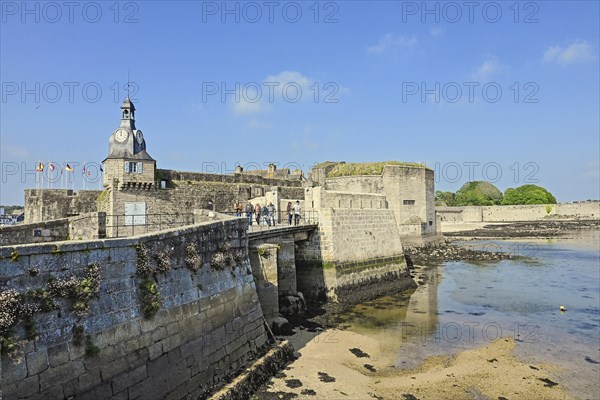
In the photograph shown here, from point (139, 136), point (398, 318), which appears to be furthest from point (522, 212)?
point (139, 136)

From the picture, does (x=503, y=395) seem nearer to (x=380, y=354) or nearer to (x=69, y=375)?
(x=380, y=354)

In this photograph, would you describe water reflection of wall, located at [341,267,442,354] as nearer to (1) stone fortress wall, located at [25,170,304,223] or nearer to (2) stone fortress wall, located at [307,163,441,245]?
(1) stone fortress wall, located at [25,170,304,223]

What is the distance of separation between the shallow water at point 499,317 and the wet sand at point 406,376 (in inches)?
19.7

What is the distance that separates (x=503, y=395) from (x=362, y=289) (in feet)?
33.1

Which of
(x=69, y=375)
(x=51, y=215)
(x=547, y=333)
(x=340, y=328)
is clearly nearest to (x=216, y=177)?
(x=51, y=215)

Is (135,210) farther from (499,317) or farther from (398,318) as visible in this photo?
(499,317)

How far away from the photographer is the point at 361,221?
72.3 feet

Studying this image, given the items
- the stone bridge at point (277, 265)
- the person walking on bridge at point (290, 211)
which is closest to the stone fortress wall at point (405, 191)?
the person walking on bridge at point (290, 211)

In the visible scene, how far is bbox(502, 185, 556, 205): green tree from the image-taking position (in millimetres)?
101312

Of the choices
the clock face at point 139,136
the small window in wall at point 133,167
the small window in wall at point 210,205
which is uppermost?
the clock face at point 139,136

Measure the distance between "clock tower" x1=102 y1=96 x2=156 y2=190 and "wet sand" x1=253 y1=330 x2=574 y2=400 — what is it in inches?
594

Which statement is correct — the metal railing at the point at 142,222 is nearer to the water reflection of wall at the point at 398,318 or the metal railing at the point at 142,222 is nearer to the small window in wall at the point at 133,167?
the small window in wall at the point at 133,167

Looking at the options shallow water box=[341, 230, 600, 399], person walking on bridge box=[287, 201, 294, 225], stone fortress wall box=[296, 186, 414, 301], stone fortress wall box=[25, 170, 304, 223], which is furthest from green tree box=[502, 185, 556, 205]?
person walking on bridge box=[287, 201, 294, 225]

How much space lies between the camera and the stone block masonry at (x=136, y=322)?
5676mm
